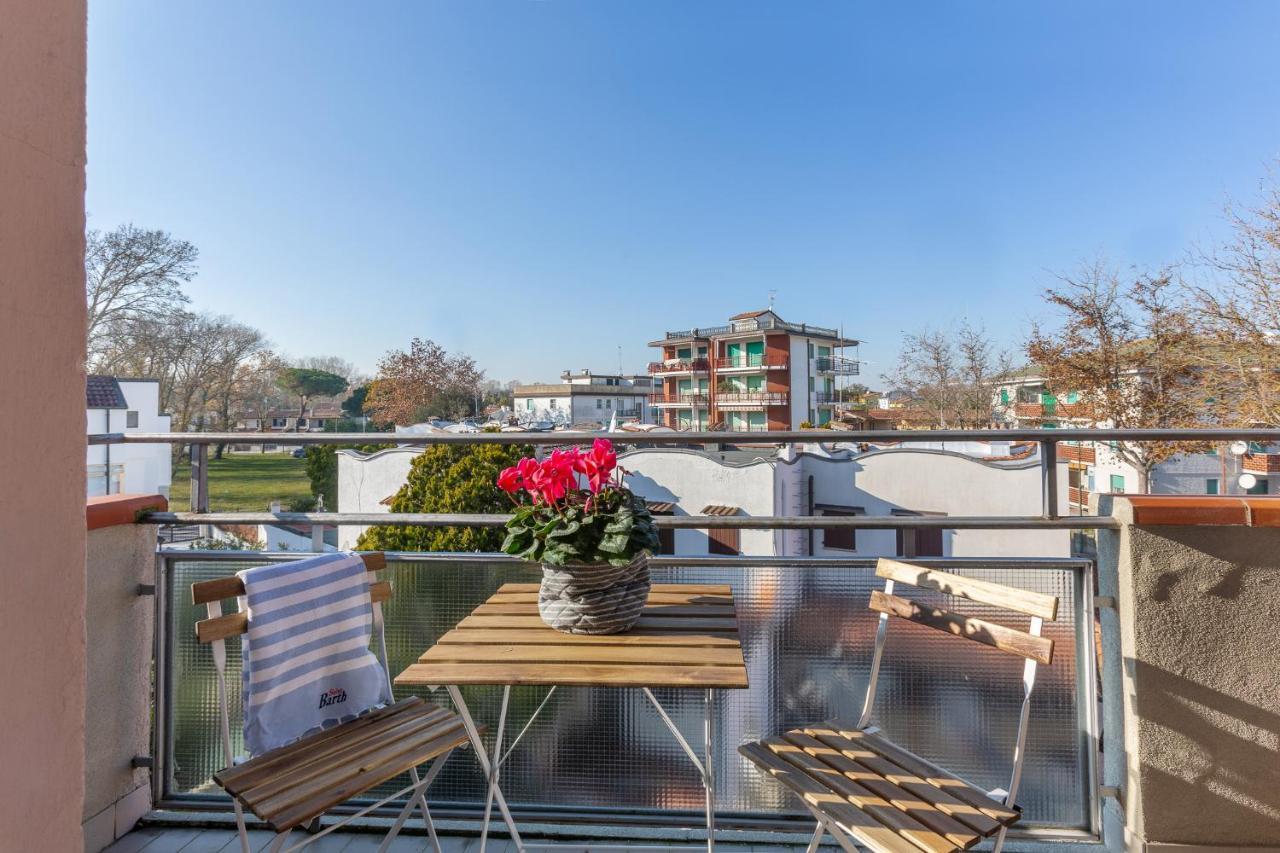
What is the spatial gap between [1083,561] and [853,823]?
1.16m

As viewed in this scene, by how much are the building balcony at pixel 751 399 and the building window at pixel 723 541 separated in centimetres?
3426

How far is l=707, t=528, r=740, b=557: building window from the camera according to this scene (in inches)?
86.2

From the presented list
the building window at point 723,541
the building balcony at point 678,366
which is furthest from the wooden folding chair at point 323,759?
the building balcony at point 678,366

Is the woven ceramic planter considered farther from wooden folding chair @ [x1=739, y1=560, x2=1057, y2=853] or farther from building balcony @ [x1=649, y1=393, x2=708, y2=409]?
building balcony @ [x1=649, y1=393, x2=708, y2=409]

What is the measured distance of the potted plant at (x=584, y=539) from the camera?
1.58 meters

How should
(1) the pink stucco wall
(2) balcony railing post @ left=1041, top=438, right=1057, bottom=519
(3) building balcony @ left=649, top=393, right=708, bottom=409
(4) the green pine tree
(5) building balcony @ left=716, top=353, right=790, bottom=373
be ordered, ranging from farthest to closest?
(3) building balcony @ left=649, top=393, right=708, bottom=409, (5) building balcony @ left=716, top=353, right=790, bottom=373, (4) the green pine tree, (2) balcony railing post @ left=1041, top=438, right=1057, bottom=519, (1) the pink stucco wall

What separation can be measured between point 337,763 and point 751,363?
36.7 meters

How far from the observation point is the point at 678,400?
135ft

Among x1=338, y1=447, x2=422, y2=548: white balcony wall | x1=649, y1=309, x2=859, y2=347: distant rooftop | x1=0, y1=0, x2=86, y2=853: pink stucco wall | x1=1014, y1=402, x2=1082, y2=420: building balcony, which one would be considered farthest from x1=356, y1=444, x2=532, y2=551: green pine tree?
x1=649, y1=309, x2=859, y2=347: distant rooftop

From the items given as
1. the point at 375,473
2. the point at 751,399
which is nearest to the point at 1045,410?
the point at 375,473

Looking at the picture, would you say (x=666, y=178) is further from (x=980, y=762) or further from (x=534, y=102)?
(x=980, y=762)

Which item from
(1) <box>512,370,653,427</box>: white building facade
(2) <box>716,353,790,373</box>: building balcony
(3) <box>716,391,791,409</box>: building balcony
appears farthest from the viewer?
(2) <box>716,353,790,373</box>: building balcony

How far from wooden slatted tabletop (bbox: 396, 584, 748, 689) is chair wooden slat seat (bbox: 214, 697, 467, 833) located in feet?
0.78

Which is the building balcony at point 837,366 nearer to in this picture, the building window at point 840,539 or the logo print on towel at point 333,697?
Answer: the building window at point 840,539
